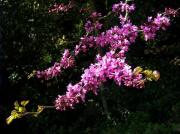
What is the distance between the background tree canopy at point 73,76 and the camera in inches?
333

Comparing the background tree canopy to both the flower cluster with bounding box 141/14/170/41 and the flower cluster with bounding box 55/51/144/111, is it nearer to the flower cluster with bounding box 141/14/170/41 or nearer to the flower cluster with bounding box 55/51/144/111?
the flower cluster with bounding box 141/14/170/41

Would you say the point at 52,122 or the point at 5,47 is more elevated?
the point at 5,47

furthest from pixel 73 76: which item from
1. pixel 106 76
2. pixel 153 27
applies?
pixel 106 76

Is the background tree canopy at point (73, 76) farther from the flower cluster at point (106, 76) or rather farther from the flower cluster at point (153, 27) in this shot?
the flower cluster at point (106, 76)

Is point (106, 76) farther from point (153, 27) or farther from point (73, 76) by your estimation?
point (73, 76)

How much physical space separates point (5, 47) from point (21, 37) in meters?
0.64

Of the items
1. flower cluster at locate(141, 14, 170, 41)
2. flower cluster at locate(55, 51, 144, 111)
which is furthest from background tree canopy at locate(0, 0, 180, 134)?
flower cluster at locate(55, 51, 144, 111)

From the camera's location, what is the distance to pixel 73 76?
10414 millimetres

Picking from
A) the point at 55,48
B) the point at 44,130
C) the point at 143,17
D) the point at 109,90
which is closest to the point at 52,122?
the point at 44,130

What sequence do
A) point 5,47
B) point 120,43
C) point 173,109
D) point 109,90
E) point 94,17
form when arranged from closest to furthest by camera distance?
point 120,43 → point 94,17 → point 173,109 → point 109,90 → point 5,47

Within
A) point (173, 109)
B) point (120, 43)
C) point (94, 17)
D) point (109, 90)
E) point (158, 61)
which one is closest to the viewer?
point (120, 43)

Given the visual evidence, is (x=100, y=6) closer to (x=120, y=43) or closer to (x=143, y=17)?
(x=143, y=17)

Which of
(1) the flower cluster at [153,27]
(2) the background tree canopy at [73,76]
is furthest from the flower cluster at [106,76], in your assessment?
(2) the background tree canopy at [73,76]

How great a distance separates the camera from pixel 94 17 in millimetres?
7359
